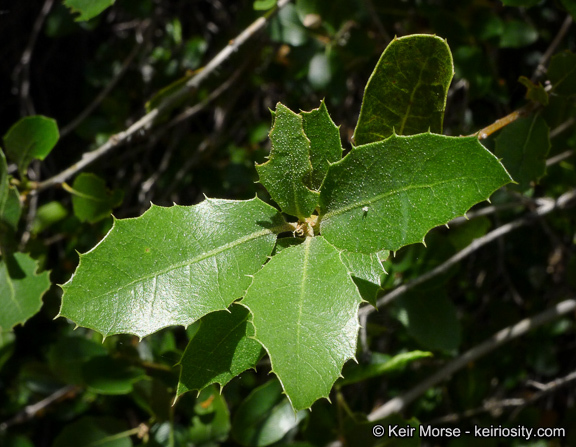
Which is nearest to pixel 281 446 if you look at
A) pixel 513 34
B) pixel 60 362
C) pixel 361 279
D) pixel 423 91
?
pixel 60 362

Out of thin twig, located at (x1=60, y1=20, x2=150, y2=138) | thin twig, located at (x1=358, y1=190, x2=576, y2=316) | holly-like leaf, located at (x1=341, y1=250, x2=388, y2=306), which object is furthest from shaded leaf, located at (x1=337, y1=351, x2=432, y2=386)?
thin twig, located at (x1=60, y1=20, x2=150, y2=138)

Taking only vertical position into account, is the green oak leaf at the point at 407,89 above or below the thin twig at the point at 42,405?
above

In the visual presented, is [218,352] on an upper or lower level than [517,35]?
upper

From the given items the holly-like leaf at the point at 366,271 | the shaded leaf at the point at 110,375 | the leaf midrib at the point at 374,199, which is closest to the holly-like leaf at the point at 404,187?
the leaf midrib at the point at 374,199

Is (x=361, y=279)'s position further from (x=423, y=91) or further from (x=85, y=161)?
(x=85, y=161)

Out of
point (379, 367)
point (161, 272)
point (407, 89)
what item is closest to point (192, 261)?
point (161, 272)

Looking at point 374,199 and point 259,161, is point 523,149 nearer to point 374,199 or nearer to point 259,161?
point 374,199

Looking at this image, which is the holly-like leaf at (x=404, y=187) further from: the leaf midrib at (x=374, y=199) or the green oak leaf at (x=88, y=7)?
the green oak leaf at (x=88, y=7)

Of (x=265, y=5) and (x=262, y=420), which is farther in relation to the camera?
(x=262, y=420)
